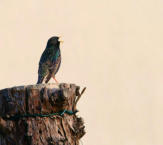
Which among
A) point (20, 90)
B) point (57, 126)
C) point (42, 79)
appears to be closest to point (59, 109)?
point (57, 126)

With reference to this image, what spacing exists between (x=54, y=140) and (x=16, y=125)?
45cm

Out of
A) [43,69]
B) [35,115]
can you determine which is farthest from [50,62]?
[35,115]

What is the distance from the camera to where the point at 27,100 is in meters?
4.42

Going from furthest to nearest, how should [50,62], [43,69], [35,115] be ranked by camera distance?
[50,62], [43,69], [35,115]

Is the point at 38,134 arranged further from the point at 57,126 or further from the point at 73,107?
the point at 73,107

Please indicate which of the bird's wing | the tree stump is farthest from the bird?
the tree stump

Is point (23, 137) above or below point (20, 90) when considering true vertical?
below

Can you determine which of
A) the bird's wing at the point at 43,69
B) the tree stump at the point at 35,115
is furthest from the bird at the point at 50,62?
the tree stump at the point at 35,115

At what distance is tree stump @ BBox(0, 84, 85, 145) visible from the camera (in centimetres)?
441

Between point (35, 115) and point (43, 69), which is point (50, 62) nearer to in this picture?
point (43, 69)

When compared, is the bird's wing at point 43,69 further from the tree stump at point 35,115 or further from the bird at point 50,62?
the tree stump at point 35,115

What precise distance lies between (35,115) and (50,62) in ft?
12.9

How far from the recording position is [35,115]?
14.6 feet

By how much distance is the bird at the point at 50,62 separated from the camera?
809 cm
